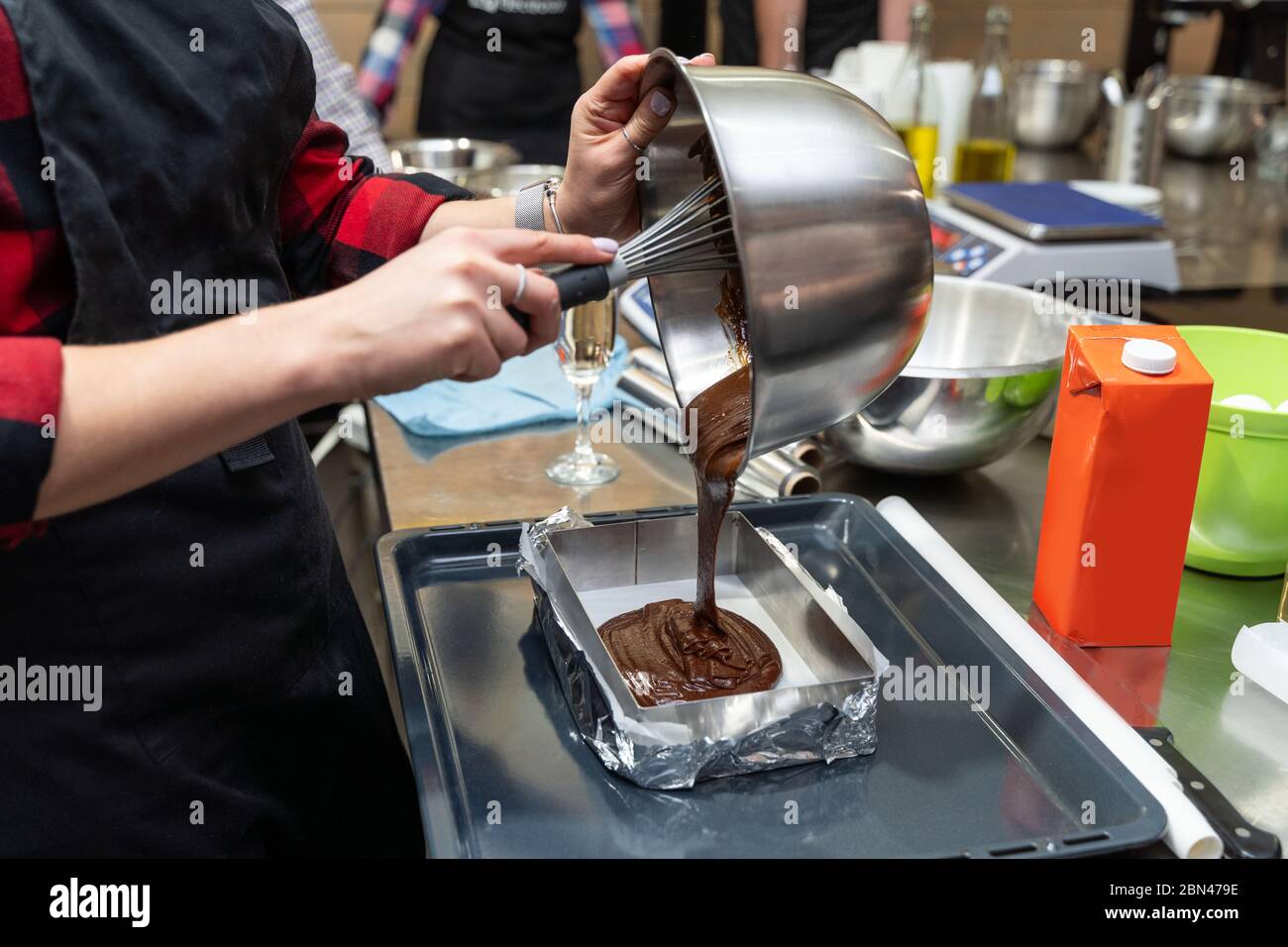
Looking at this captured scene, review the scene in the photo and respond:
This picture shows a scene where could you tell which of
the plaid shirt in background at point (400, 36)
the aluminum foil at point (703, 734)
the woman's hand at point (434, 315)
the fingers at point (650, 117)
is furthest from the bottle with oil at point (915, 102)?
the woman's hand at point (434, 315)

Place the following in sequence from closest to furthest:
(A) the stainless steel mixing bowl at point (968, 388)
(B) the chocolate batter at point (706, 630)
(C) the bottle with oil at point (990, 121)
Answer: (B) the chocolate batter at point (706, 630) → (A) the stainless steel mixing bowl at point (968, 388) → (C) the bottle with oil at point (990, 121)

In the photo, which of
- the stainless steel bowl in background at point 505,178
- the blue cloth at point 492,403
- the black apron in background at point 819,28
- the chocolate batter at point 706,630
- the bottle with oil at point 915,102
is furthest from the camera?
the black apron in background at point 819,28

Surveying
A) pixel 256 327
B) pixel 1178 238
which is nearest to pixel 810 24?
pixel 1178 238

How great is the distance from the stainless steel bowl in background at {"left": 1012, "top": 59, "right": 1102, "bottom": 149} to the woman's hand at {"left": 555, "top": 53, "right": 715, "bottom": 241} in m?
2.27

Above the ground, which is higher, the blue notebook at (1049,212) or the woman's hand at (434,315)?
the woman's hand at (434,315)

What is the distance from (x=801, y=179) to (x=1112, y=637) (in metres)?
0.57

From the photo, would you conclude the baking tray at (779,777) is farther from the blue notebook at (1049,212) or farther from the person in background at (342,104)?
the person in background at (342,104)

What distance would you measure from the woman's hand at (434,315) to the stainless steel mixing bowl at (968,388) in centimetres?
58

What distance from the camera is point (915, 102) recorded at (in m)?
2.50

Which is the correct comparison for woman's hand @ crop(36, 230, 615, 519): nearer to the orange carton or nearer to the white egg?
the orange carton

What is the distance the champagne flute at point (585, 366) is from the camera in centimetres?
143

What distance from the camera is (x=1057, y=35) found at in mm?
4809

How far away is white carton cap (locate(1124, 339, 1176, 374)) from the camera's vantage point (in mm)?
1042

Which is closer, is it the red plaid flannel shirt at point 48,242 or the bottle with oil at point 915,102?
the red plaid flannel shirt at point 48,242
